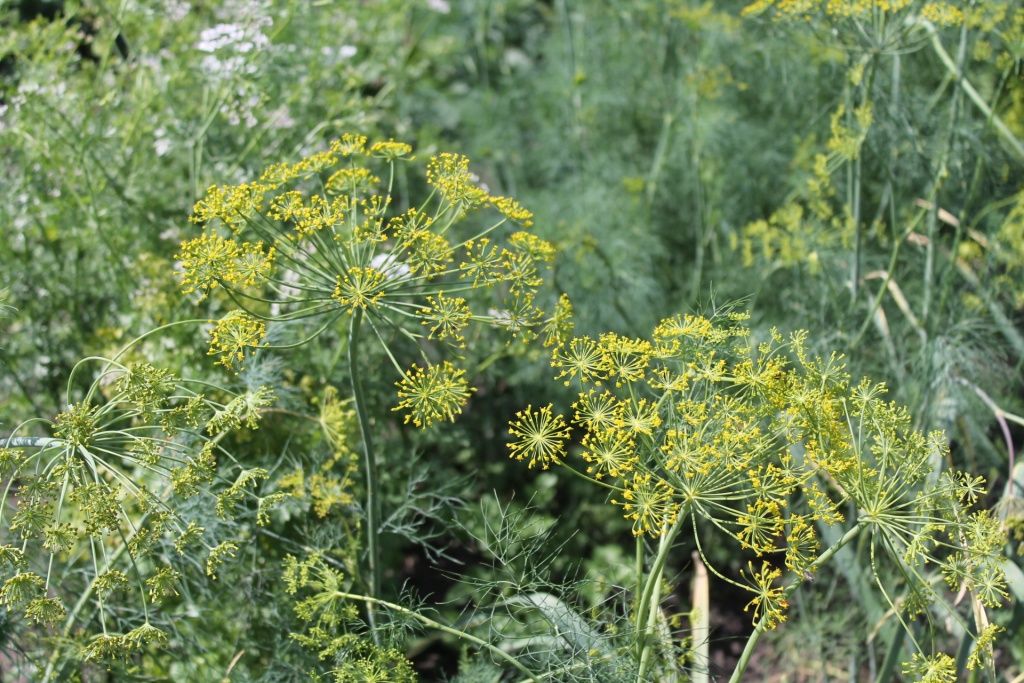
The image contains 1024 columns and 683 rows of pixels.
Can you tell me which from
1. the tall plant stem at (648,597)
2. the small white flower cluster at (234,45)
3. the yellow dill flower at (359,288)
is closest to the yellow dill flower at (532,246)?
the yellow dill flower at (359,288)

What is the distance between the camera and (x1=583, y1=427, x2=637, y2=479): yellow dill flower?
2.12m

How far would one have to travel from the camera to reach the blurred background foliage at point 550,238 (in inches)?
127

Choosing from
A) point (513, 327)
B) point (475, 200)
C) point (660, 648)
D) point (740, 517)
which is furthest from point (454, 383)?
point (660, 648)

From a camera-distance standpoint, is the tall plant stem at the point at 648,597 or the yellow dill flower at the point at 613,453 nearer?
the yellow dill flower at the point at 613,453

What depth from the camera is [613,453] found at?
2154mm

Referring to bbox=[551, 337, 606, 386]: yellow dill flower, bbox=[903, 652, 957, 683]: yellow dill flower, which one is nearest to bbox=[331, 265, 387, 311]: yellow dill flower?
bbox=[551, 337, 606, 386]: yellow dill flower

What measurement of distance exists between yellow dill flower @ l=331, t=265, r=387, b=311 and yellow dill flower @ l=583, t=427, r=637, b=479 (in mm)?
603

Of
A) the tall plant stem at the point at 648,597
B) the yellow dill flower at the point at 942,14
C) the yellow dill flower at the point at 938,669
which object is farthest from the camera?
the yellow dill flower at the point at 942,14

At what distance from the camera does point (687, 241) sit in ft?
16.9

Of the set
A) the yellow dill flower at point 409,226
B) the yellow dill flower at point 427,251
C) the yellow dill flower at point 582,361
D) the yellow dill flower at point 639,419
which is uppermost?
the yellow dill flower at point 409,226

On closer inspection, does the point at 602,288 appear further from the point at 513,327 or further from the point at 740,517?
the point at 740,517

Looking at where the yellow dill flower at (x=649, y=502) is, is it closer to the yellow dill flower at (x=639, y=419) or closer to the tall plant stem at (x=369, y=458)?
the yellow dill flower at (x=639, y=419)

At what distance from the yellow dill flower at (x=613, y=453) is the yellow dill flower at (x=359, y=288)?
0.60m

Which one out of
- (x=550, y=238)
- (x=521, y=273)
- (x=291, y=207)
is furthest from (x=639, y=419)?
(x=550, y=238)
